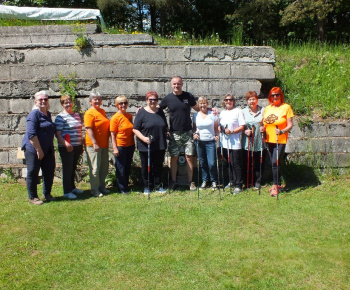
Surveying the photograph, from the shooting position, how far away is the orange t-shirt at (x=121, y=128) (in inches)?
243

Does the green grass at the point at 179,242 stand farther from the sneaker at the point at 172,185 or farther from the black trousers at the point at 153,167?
the sneaker at the point at 172,185

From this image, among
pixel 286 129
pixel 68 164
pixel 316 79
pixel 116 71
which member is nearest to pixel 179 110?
pixel 286 129

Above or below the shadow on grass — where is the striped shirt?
above

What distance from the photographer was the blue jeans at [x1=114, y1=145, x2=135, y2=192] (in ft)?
20.6

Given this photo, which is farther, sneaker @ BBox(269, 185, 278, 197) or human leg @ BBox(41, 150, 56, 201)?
sneaker @ BBox(269, 185, 278, 197)

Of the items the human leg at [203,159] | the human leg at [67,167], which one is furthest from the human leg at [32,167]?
the human leg at [203,159]

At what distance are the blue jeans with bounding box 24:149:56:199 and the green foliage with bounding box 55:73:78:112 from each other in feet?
5.36

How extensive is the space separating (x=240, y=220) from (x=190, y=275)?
1615 mm

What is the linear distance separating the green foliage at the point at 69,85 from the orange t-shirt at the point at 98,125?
50.2 inches

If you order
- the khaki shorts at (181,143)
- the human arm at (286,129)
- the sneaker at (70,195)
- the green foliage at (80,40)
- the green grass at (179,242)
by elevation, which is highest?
the green foliage at (80,40)

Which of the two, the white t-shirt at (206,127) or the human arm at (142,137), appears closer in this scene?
the human arm at (142,137)

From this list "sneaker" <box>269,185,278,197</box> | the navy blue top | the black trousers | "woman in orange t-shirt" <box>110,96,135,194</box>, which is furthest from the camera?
the black trousers

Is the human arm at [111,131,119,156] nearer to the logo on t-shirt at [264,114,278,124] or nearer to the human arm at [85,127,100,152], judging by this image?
the human arm at [85,127,100,152]

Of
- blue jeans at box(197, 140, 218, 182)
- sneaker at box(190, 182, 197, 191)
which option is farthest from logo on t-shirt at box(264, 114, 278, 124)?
sneaker at box(190, 182, 197, 191)
